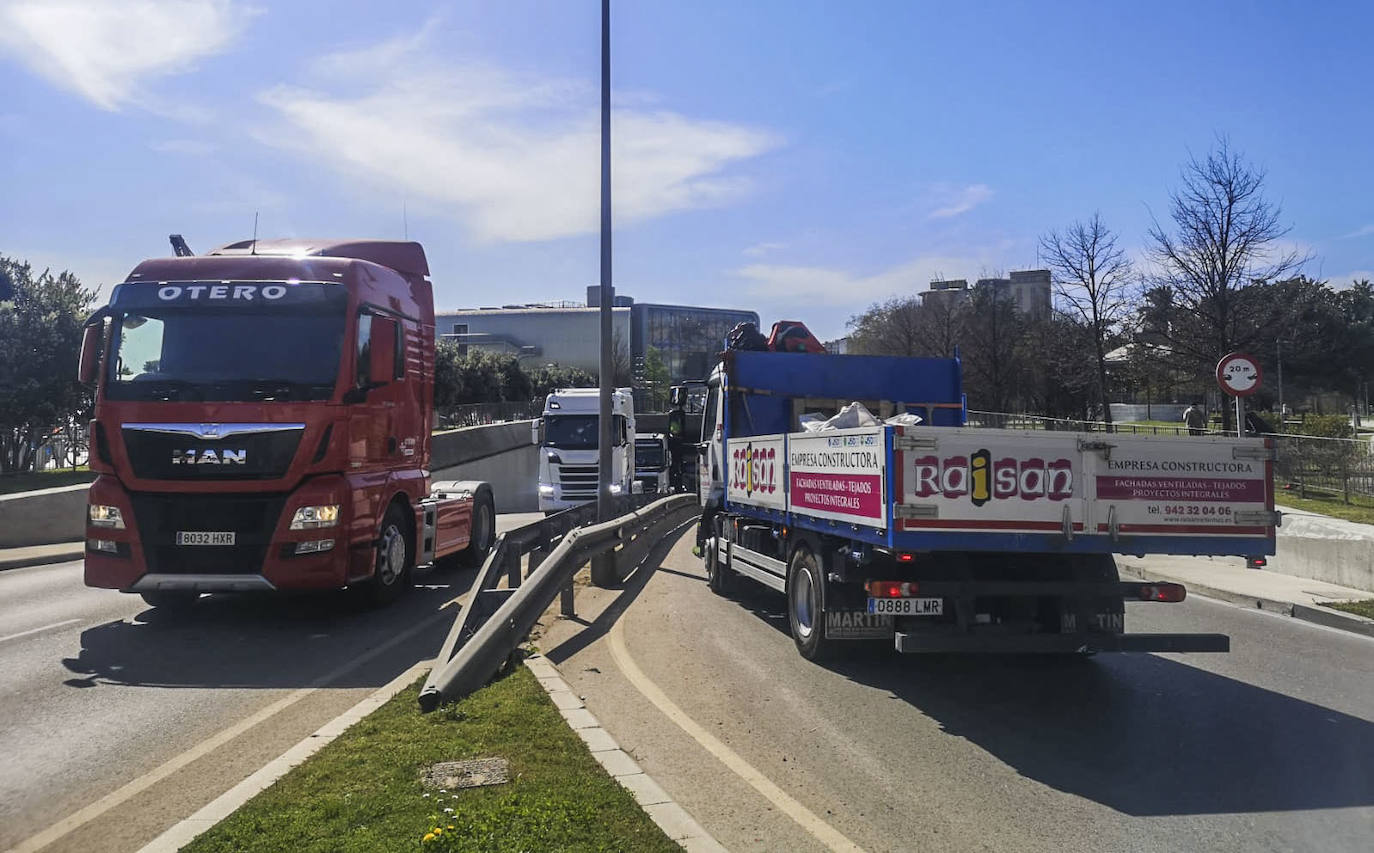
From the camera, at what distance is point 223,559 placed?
925 centimetres

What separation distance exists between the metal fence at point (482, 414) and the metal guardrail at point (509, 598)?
98.6 ft

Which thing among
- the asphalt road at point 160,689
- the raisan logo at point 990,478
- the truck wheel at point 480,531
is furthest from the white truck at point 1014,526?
the truck wheel at point 480,531

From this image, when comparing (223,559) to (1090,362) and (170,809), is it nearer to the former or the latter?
(170,809)

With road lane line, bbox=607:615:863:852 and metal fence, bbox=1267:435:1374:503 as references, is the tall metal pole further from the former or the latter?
metal fence, bbox=1267:435:1374:503

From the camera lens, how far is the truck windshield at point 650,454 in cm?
3653

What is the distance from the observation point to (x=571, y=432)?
25109mm

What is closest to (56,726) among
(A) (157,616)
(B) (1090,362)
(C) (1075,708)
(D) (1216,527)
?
(A) (157,616)

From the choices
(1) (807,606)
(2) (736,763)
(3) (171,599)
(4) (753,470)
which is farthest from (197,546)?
(2) (736,763)

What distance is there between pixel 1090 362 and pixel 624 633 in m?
23.7

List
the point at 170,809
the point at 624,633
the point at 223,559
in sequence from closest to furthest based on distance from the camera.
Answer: the point at 170,809 → the point at 223,559 → the point at 624,633

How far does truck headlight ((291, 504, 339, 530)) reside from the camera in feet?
30.6

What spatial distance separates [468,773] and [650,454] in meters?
31.6

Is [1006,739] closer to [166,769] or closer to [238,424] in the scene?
[166,769]

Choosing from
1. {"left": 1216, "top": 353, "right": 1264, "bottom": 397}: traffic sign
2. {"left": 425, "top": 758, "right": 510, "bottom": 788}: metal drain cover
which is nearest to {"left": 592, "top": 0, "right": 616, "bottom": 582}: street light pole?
{"left": 1216, "top": 353, "right": 1264, "bottom": 397}: traffic sign
